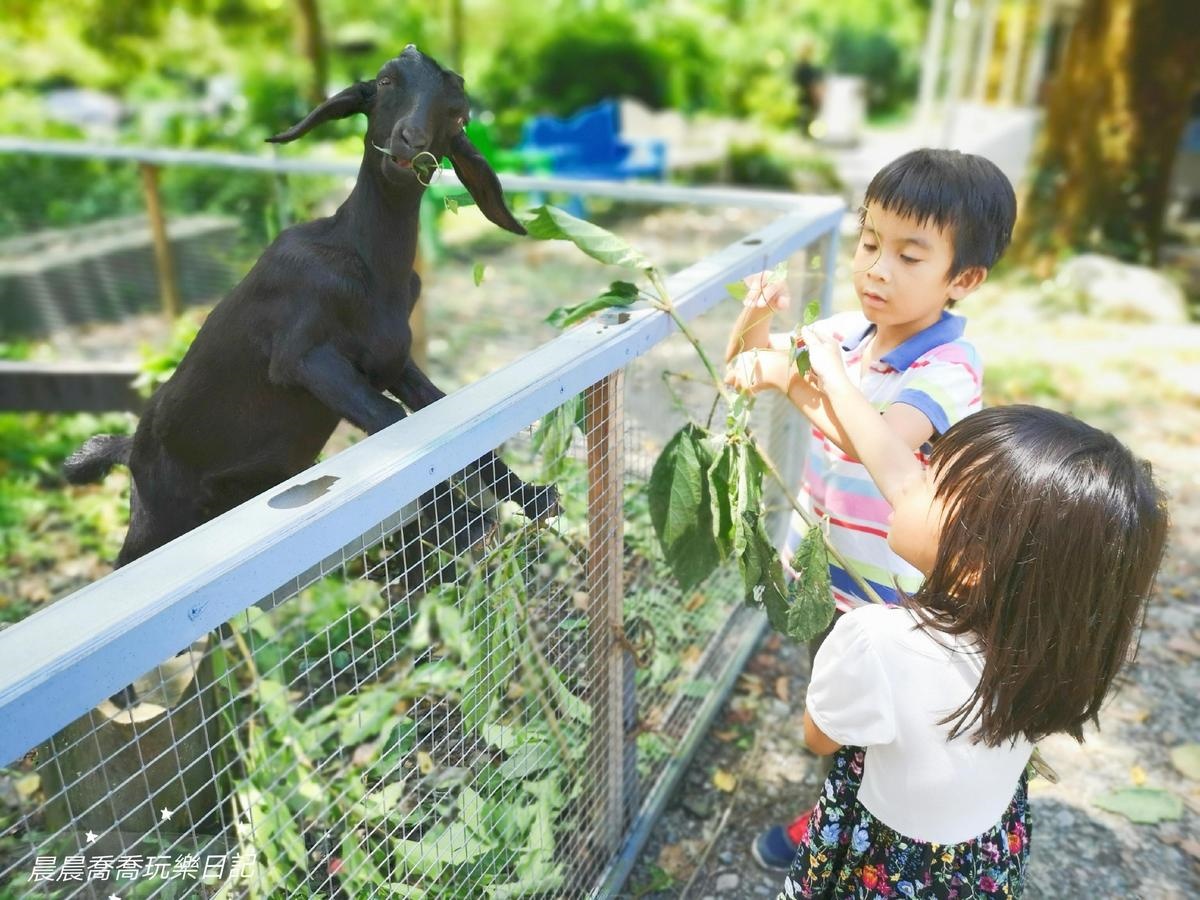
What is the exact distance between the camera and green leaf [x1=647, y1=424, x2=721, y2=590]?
1.83m

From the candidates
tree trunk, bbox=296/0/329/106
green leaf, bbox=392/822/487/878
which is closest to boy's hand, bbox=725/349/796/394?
green leaf, bbox=392/822/487/878

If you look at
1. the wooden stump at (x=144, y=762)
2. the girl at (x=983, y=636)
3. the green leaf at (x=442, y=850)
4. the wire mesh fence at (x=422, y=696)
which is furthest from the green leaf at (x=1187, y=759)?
the wooden stump at (x=144, y=762)

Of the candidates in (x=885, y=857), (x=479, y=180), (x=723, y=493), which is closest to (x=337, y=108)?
(x=479, y=180)

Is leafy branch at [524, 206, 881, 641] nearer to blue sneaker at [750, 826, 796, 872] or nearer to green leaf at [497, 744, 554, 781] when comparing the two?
green leaf at [497, 744, 554, 781]

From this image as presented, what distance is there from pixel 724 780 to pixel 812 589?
1.15 metres

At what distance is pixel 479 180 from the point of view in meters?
1.71

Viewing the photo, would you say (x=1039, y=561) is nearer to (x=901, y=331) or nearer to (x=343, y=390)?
(x=901, y=331)

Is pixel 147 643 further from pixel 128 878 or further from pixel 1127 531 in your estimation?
pixel 1127 531

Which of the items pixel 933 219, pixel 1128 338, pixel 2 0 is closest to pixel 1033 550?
pixel 933 219

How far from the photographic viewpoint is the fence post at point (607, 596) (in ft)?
5.89

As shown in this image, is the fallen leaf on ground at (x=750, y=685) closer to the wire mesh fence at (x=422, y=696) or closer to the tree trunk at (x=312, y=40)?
the wire mesh fence at (x=422, y=696)

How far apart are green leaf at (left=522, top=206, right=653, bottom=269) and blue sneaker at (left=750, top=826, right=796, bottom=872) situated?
1434mm

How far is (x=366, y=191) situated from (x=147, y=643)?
0.99 metres

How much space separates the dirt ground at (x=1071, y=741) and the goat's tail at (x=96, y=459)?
149 cm
